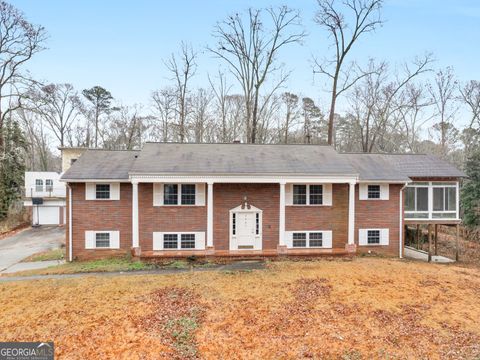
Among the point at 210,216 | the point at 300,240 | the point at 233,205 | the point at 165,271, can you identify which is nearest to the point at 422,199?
the point at 300,240

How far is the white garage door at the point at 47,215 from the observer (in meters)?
27.0

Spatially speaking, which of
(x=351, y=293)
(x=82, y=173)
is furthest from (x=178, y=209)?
(x=351, y=293)

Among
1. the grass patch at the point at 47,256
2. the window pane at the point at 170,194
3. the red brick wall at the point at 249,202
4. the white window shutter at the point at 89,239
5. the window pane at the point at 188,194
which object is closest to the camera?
the white window shutter at the point at 89,239

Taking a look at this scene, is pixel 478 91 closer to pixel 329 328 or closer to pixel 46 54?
pixel 329 328

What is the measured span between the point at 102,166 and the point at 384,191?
1621 centimetres

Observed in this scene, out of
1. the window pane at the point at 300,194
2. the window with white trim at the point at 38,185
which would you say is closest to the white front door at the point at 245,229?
the window pane at the point at 300,194

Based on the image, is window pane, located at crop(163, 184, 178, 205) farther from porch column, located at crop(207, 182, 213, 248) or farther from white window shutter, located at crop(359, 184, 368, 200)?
white window shutter, located at crop(359, 184, 368, 200)

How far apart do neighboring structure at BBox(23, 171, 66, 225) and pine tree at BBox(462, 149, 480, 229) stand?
123 feet

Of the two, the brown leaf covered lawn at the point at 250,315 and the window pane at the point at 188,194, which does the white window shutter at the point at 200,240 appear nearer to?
the window pane at the point at 188,194

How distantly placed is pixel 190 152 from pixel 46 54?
19.7 metres

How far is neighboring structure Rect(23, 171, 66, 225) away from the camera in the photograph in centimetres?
2698

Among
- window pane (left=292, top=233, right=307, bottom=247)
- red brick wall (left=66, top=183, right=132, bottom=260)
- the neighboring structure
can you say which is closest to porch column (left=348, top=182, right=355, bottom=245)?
window pane (left=292, top=233, right=307, bottom=247)

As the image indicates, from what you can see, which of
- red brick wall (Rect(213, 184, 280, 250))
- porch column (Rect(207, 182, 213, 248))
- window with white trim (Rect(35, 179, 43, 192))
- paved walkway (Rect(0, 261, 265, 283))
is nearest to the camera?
paved walkway (Rect(0, 261, 265, 283))

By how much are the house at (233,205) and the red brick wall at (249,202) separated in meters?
0.05
